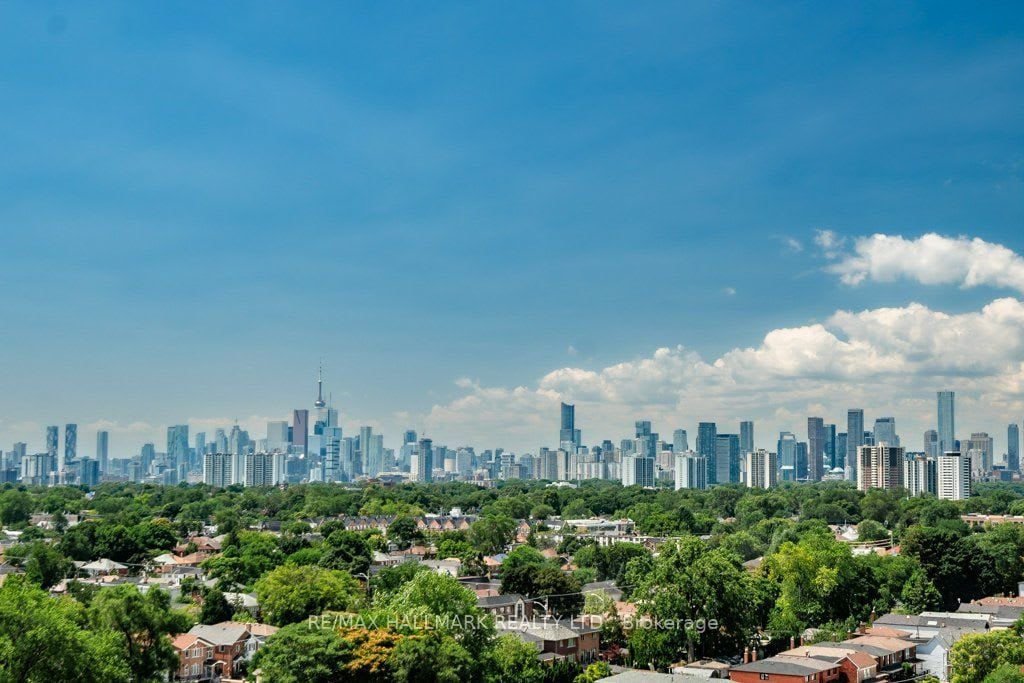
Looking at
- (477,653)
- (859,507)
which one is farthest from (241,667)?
(859,507)

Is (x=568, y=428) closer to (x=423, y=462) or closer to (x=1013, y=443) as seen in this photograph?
(x=423, y=462)

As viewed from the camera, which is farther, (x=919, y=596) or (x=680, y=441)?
(x=680, y=441)

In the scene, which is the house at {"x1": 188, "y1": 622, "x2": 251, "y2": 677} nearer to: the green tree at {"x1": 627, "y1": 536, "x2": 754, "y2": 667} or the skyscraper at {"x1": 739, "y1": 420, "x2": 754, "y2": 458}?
the green tree at {"x1": 627, "y1": 536, "x2": 754, "y2": 667}

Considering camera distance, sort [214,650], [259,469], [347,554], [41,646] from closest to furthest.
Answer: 1. [41,646]
2. [214,650]
3. [347,554]
4. [259,469]

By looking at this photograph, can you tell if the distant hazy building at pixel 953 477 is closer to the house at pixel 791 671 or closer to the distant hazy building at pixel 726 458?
the distant hazy building at pixel 726 458

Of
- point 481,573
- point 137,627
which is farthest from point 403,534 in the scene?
point 137,627

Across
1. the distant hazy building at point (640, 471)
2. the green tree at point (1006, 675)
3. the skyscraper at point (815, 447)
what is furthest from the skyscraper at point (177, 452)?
the green tree at point (1006, 675)

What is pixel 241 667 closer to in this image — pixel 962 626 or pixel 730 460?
pixel 962 626
